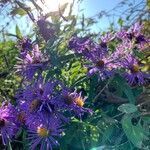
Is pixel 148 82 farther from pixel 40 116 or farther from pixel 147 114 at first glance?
pixel 40 116

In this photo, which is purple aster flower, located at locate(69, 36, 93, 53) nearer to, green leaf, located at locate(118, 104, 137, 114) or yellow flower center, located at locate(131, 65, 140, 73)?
yellow flower center, located at locate(131, 65, 140, 73)

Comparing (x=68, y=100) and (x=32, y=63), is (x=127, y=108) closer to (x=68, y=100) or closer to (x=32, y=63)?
(x=68, y=100)

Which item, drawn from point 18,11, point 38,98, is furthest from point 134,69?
point 18,11

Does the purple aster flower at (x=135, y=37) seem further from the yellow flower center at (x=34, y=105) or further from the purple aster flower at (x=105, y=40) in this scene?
the yellow flower center at (x=34, y=105)

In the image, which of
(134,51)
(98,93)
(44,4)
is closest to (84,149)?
(98,93)

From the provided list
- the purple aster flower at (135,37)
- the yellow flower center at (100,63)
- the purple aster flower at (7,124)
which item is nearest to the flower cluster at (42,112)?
the purple aster flower at (7,124)

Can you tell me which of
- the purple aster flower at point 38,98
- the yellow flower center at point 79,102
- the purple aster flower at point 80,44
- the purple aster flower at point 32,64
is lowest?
the yellow flower center at point 79,102
